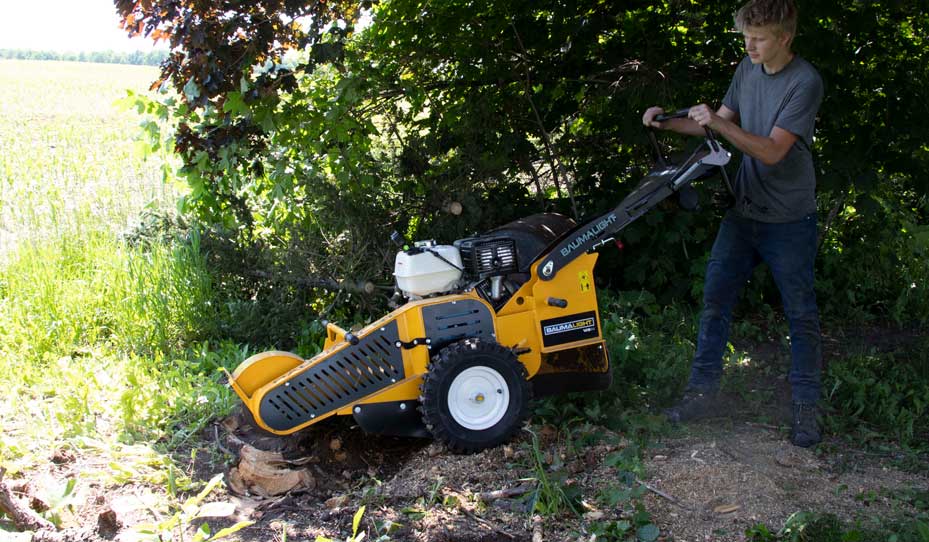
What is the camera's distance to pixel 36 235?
20.5 ft

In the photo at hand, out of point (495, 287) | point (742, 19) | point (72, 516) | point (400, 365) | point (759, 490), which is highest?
point (742, 19)

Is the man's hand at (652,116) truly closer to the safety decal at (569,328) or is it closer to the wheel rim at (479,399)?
the safety decal at (569,328)

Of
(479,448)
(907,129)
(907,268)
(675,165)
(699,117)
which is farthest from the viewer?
(907,268)

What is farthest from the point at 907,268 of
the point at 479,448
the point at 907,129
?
the point at 479,448

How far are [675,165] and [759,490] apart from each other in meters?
1.46

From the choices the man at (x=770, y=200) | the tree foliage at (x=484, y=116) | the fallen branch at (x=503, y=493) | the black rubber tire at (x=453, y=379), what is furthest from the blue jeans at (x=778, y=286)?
the tree foliage at (x=484, y=116)

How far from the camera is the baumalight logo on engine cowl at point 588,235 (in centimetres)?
381

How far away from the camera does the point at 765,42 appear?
3.47m

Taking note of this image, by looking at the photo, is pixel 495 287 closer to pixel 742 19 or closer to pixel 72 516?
pixel 742 19

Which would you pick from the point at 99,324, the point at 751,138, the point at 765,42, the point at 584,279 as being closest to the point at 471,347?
the point at 584,279

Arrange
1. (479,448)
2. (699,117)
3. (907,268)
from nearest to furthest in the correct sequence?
(699,117), (479,448), (907,268)

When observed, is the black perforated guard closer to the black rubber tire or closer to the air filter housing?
the black rubber tire

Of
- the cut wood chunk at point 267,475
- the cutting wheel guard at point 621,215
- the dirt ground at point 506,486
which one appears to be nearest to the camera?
the dirt ground at point 506,486

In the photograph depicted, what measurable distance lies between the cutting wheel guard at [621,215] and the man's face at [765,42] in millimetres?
422
